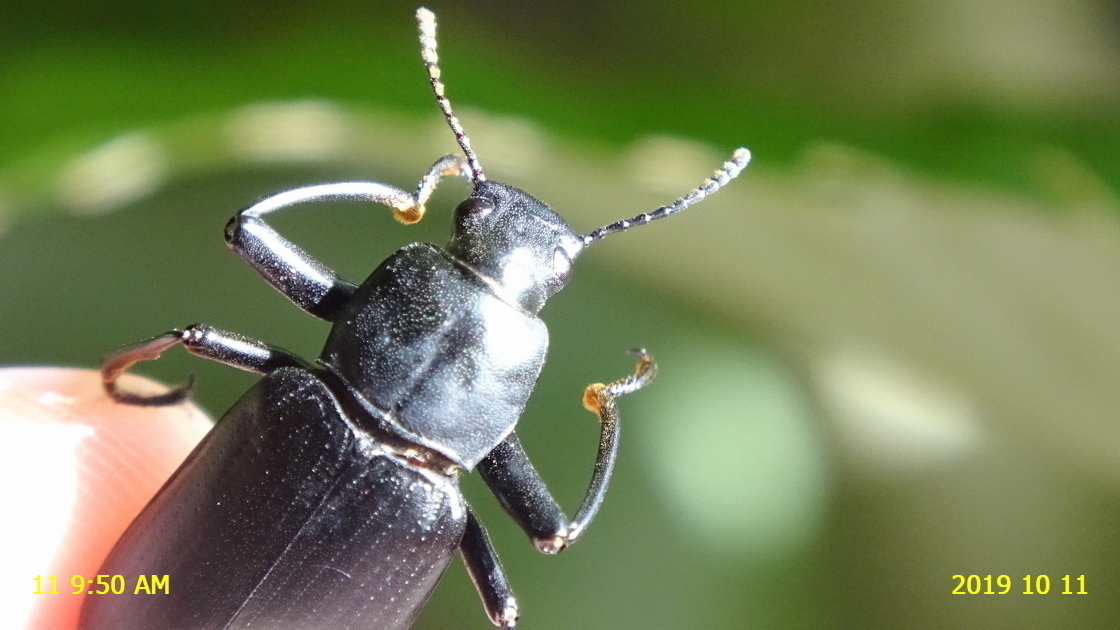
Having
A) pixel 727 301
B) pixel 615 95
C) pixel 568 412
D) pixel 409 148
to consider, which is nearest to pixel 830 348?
pixel 727 301

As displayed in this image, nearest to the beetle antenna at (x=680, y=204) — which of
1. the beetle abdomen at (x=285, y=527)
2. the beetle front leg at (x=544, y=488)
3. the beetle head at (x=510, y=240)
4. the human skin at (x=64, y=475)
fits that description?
the beetle head at (x=510, y=240)

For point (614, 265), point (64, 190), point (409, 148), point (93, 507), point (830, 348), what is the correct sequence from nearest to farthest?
point (93, 507) → point (64, 190) → point (409, 148) → point (614, 265) → point (830, 348)

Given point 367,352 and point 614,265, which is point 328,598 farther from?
point 614,265

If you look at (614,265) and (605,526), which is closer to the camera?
(605,526)
